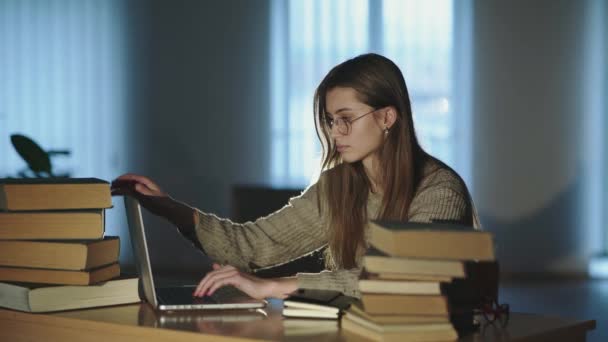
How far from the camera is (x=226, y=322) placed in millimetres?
1699

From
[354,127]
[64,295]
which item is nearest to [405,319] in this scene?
[64,295]

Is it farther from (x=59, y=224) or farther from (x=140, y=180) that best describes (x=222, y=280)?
(x=140, y=180)

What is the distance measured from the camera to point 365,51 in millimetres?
6770

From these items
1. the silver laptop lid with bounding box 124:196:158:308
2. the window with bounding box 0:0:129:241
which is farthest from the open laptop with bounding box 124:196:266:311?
the window with bounding box 0:0:129:241

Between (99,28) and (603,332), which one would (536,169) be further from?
(99,28)

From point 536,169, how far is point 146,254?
539 cm

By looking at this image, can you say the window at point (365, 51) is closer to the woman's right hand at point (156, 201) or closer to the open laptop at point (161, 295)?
the woman's right hand at point (156, 201)

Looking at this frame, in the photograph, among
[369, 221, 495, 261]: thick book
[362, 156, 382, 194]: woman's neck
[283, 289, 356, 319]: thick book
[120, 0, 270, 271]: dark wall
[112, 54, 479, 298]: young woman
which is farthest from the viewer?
[120, 0, 270, 271]: dark wall

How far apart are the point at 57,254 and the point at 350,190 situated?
0.83 metres

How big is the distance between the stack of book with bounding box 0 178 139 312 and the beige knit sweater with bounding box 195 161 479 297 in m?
0.51

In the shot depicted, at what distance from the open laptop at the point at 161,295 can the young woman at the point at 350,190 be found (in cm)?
17

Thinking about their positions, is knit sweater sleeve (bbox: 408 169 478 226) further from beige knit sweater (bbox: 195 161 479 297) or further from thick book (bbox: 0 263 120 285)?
thick book (bbox: 0 263 120 285)

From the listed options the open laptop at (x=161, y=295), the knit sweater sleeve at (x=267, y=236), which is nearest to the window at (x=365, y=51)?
the knit sweater sleeve at (x=267, y=236)

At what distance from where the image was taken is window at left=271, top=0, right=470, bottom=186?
670cm
